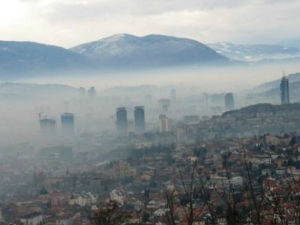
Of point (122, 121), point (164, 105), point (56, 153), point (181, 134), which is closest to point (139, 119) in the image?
point (122, 121)

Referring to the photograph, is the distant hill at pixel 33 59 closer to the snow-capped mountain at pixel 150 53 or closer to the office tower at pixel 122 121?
the snow-capped mountain at pixel 150 53

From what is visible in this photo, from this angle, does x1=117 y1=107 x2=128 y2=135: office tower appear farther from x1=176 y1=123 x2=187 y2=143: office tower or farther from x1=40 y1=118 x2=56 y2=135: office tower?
x1=176 y1=123 x2=187 y2=143: office tower

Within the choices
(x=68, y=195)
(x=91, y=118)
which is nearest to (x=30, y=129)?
(x=91, y=118)

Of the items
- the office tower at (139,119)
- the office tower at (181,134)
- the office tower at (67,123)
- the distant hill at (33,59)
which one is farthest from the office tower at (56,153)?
the distant hill at (33,59)

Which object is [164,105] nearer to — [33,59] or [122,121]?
[122,121]

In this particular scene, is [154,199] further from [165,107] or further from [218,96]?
[218,96]

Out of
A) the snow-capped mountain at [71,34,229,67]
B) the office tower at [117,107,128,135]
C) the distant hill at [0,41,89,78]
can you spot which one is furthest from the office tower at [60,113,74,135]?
the snow-capped mountain at [71,34,229,67]
